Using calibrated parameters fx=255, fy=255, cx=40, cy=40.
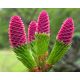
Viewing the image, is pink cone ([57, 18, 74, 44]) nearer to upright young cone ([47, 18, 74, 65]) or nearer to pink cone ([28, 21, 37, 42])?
upright young cone ([47, 18, 74, 65])

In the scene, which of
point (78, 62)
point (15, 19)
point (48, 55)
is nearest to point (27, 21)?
point (15, 19)

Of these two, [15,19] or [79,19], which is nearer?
[15,19]

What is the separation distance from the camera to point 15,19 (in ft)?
4.00

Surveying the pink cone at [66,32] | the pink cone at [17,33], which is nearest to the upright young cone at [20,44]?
the pink cone at [17,33]

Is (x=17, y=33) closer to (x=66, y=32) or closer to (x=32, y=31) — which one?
(x=32, y=31)

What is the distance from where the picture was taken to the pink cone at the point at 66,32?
3.85 ft

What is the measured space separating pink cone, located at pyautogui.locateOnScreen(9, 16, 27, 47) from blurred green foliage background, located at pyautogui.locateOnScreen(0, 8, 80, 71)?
66 millimetres

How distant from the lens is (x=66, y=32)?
1171mm

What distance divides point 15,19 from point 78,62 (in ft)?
1.25

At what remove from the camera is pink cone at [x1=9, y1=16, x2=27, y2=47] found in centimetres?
116

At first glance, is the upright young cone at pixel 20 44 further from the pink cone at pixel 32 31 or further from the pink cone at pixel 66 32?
the pink cone at pixel 66 32

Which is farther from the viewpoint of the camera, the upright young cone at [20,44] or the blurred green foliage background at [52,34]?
the blurred green foliage background at [52,34]

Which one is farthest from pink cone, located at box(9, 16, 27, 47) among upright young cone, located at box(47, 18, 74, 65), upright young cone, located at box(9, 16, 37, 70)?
upright young cone, located at box(47, 18, 74, 65)
